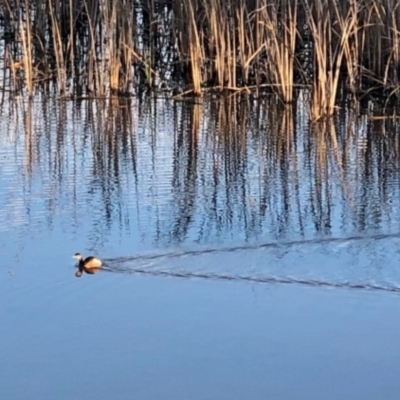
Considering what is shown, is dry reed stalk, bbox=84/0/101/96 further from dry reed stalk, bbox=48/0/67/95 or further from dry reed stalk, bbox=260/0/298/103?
dry reed stalk, bbox=260/0/298/103

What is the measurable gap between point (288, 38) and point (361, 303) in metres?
4.74

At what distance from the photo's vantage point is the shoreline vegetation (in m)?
9.40

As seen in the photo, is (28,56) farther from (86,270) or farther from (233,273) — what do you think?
(233,273)

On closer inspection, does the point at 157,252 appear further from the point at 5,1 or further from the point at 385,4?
the point at 5,1

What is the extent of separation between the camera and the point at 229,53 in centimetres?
993

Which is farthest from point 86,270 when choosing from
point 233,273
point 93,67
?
point 93,67

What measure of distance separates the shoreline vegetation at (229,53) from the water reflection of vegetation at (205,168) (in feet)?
0.95

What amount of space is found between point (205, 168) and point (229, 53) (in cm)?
244

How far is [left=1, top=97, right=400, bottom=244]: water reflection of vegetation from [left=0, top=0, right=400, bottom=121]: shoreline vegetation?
291mm

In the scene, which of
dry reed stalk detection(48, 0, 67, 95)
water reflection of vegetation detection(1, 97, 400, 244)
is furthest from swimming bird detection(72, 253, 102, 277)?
dry reed stalk detection(48, 0, 67, 95)

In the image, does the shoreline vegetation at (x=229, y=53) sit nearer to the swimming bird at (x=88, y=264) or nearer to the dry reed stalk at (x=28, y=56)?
the dry reed stalk at (x=28, y=56)

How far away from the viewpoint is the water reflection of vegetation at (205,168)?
6383 mm

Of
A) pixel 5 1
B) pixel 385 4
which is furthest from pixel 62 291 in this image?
pixel 5 1

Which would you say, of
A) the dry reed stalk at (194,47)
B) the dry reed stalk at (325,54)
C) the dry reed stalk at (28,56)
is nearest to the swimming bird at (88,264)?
the dry reed stalk at (325,54)
